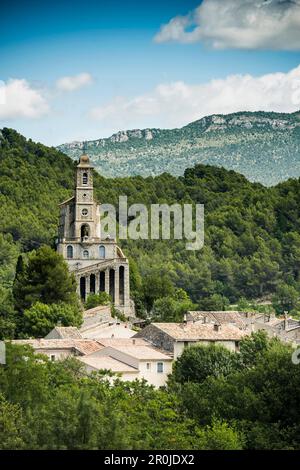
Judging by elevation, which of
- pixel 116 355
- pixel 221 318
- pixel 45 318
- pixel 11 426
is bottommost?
pixel 11 426

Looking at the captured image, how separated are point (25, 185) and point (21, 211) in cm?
507

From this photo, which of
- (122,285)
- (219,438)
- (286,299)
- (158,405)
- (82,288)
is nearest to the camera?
(219,438)

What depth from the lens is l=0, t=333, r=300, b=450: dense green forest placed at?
34.6 metres

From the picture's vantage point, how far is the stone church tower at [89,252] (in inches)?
2717

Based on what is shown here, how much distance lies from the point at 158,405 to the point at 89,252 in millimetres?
28480

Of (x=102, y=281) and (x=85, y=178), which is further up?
(x=85, y=178)

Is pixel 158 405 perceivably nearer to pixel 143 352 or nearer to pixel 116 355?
pixel 116 355

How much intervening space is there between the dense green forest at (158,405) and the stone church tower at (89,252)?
19.7m

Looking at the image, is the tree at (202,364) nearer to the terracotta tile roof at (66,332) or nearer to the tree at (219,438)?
the terracotta tile roof at (66,332)

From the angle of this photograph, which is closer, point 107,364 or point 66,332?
point 107,364

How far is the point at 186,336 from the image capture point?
2078 inches

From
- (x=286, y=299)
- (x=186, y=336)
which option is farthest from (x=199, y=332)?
(x=286, y=299)

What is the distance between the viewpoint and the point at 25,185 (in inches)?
3696
